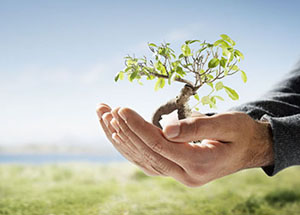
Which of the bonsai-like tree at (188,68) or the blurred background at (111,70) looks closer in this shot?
the bonsai-like tree at (188,68)

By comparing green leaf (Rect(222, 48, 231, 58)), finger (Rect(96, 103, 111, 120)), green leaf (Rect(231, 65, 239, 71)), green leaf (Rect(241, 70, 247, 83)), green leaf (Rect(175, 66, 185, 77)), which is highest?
green leaf (Rect(222, 48, 231, 58))

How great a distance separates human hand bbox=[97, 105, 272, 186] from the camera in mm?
599

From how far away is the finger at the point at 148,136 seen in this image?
592 millimetres

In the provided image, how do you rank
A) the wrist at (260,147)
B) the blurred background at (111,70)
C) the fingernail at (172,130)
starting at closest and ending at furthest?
the fingernail at (172,130) → the wrist at (260,147) → the blurred background at (111,70)

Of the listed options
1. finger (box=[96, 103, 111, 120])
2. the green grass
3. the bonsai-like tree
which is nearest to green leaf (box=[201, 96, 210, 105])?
the bonsai-like tree

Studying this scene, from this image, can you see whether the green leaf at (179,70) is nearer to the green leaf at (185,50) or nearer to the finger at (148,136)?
the green leaf at (185,50)

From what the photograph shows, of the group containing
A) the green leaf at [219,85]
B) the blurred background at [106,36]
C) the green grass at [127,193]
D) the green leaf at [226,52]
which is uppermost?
the blurred background at [106,36]

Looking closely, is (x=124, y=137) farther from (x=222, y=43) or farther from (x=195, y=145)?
(x=222, y=43)

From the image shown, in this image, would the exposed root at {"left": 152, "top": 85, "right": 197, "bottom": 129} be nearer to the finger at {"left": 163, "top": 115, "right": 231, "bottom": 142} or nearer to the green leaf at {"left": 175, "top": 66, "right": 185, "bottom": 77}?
the green leaf at {"left": 175, "top": 66, "right": 185, "bottom": 77}

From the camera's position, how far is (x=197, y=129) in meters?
0.60

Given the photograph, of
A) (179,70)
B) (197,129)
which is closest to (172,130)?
(197,129)

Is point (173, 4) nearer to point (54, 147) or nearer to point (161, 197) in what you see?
point (161, 197)

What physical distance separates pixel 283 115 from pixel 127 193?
0.94m

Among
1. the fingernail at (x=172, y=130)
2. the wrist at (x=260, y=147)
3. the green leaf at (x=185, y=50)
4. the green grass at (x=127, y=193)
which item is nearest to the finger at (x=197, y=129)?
the fingernail at (x=172, y=130)
